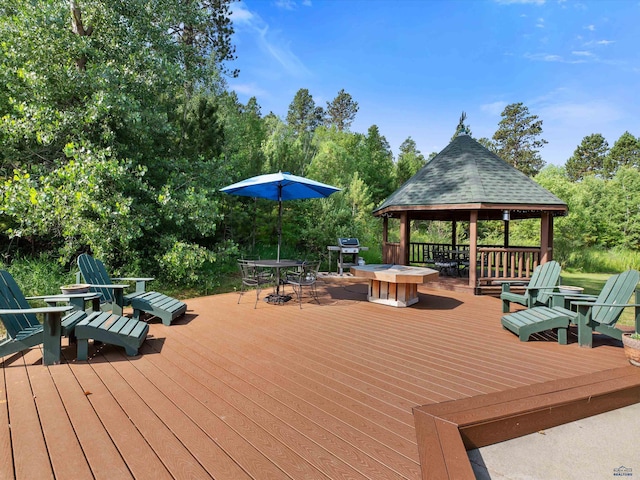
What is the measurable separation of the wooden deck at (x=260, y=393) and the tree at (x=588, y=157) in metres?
43.6

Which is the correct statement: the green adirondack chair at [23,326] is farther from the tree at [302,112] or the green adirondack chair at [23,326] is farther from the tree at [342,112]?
the tree at [342,112]

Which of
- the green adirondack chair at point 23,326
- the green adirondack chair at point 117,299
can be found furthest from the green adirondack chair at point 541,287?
the green adirondack chair at point 23,326

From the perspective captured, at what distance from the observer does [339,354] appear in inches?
140

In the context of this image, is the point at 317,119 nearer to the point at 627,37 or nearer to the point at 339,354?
the point at 627,37

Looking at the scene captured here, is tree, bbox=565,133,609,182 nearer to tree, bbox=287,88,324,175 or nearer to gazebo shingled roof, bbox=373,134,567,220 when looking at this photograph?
tree, bbox=287,88,324,175

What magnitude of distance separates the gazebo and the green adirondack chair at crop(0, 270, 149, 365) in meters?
6.44

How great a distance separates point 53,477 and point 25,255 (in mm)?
7828

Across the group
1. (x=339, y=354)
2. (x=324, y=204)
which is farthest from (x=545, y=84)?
(x=339, y=354)

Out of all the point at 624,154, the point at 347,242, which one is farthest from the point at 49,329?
the point at 624,154

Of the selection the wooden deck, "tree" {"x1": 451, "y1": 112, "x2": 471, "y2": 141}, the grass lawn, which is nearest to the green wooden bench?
the wooden deck

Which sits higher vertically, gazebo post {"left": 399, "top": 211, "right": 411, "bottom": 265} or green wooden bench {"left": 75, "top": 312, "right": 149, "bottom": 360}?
gazebo post {"left": 399, "top": 211, "right": 411, "bottom": 265}

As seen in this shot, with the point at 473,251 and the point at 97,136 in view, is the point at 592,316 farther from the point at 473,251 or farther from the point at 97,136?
the point at 97,136

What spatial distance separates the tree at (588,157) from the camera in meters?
37.0

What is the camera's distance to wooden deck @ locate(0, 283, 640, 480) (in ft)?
5.93
